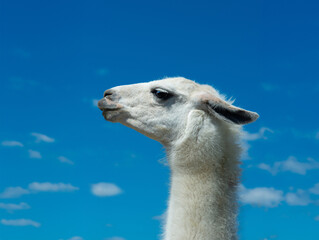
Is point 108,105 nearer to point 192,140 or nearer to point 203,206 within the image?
point 192,140

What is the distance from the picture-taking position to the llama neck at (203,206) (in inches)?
181

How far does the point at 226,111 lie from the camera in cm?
498

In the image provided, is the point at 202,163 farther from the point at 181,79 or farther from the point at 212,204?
the point at 181,79

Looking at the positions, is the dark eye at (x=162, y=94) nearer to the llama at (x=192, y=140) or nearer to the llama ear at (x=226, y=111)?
the llama at (x=192, y=140)

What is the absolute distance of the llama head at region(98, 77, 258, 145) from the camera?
5129 mm

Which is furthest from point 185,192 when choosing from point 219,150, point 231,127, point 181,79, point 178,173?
point 181,79

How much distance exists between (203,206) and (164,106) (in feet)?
4.66

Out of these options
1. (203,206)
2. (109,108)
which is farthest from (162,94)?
(203,206)

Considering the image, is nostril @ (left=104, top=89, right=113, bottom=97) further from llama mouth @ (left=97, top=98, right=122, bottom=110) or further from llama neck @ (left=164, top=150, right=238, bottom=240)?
llama neck @ (left=164, top=150, right=238, bottom=240)

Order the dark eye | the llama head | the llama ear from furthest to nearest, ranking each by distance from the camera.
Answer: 1. the dark eye
2. the llama head
3. the llama ear

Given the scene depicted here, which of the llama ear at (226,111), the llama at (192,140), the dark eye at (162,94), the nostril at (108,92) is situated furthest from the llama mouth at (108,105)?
the llama ear at (226,111)

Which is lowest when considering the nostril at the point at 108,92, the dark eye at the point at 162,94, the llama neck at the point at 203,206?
the llama neck at the point at 203,206

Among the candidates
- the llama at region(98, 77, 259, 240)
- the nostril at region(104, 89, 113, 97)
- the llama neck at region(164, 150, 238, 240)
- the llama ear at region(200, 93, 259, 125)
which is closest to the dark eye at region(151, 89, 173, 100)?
the llama at region(98, 77, 259, 240)

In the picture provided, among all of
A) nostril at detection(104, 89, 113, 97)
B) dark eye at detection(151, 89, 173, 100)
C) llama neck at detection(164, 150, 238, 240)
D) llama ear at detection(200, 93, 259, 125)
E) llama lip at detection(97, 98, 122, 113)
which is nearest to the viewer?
llama neck at detection(164, 150, 238, 240)
